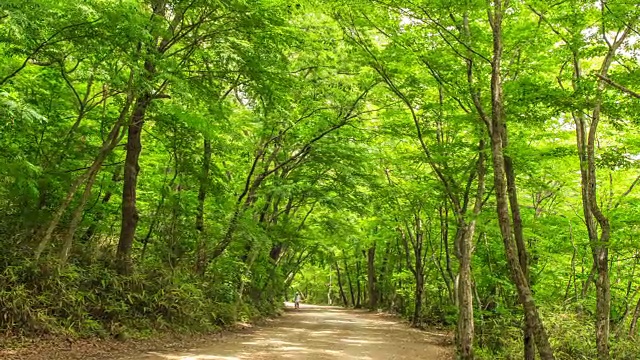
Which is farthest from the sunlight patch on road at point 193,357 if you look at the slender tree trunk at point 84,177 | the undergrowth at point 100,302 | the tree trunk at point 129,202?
the tree trunk at point 129,202

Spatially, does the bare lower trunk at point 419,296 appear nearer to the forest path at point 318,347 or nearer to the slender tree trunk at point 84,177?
the forest path at point 318,347

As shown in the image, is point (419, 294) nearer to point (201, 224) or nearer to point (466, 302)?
point (466, 302)

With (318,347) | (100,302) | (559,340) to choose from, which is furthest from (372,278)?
(100,302)

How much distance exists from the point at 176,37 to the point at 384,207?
11.9m

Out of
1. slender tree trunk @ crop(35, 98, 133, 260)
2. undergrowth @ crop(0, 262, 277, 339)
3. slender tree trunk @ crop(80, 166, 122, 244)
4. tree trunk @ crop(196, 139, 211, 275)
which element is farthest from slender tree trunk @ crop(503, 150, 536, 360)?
slender tree trunk @ crop(80, 166, 122, 244)

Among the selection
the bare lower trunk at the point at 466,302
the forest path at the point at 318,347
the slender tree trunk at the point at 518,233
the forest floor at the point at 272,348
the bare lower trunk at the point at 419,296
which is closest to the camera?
the forest floor at the point at 272,348

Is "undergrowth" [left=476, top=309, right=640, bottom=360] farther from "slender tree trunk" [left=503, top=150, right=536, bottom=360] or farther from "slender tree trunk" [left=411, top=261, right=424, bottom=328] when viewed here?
"slender tree trunk" [left=411, top=261, right=424, bottom=328]

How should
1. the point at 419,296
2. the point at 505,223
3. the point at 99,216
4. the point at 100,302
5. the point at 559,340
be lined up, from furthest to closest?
1. the point at 419,296
2. the point at 99,216
3. the point at 559,340
4. the point at 100,302
5. the point at 505,223

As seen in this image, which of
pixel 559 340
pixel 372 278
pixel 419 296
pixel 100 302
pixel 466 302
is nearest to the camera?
pixel 100 302

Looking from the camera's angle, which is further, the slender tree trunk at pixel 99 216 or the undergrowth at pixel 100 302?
the slender tree trunk at pixel 99 216

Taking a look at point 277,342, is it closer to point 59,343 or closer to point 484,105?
point 59,343

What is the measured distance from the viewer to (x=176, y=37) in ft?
35.4

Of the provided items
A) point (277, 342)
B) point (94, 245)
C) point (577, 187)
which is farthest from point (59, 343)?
point (577, 187)

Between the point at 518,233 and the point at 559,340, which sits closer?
the point at 518,233
